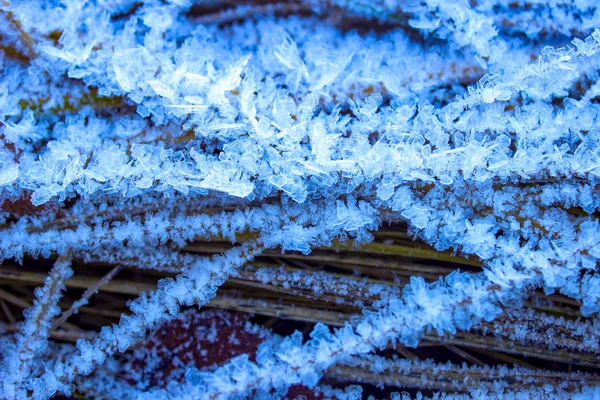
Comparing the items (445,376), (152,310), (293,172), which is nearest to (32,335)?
(152,310)

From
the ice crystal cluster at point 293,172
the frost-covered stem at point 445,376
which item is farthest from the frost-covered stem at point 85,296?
the frost-covered stem at point 445,376

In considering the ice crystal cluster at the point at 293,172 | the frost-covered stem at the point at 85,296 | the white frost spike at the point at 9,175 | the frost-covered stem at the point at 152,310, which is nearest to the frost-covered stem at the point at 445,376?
the ice crystal cluster at the point at 293,172

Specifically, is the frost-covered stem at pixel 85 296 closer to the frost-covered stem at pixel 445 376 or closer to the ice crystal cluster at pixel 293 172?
the ice crystal cluster at pixel 293 172

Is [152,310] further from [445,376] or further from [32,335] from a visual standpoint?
[445,376]

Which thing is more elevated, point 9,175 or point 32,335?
point 9,175

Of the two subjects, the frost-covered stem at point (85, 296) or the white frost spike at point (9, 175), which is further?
the frost-covered stem at point (85, 296)

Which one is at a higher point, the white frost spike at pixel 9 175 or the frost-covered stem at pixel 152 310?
the white frost spike at pixel 9 175

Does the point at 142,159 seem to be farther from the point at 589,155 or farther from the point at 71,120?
the point at 589,155
